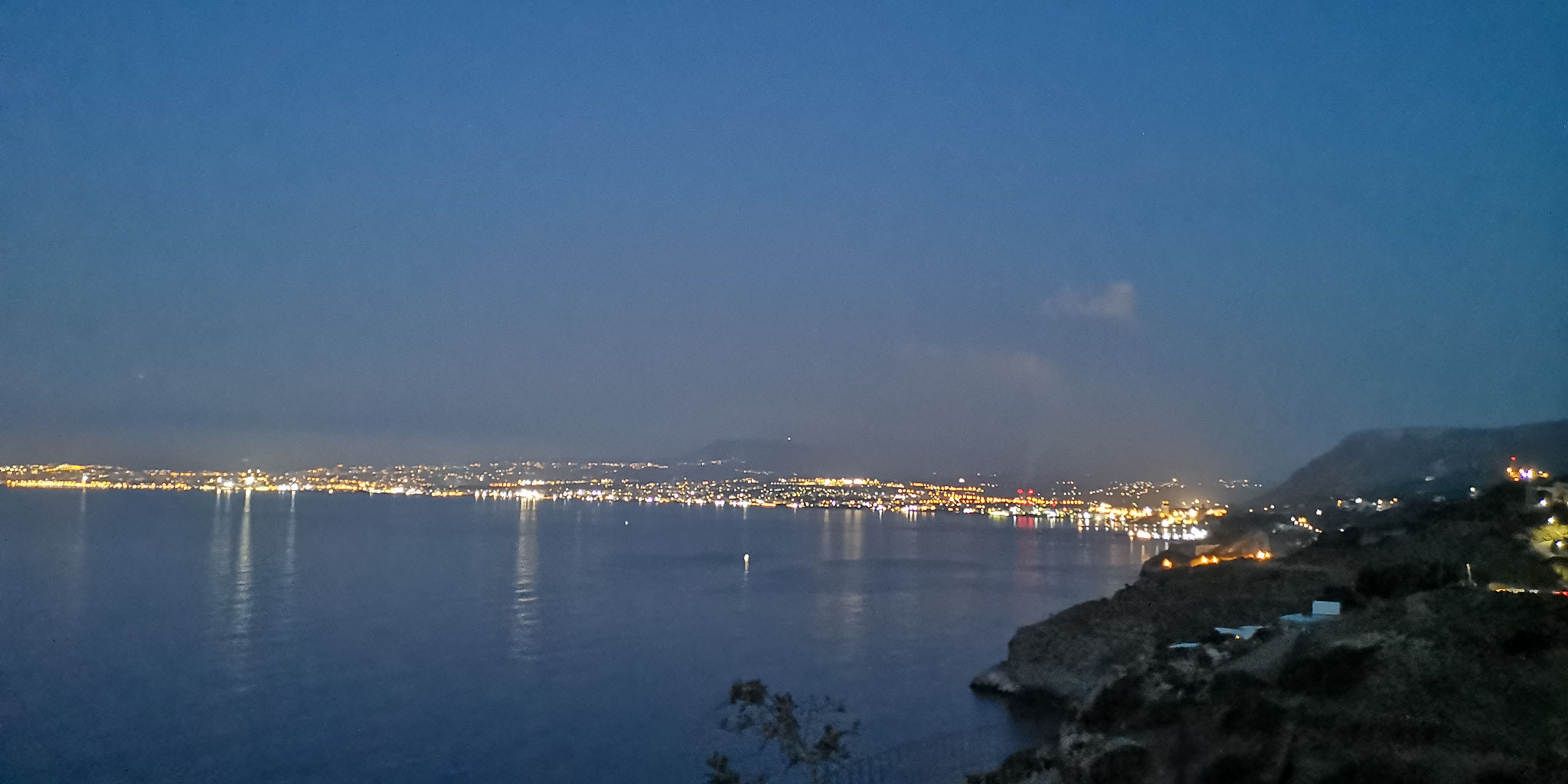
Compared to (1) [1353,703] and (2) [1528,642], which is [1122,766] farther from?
(2) [1528,642]

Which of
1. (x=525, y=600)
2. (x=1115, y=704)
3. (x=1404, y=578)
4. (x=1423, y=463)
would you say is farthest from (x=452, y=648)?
(x=1423, y=463)

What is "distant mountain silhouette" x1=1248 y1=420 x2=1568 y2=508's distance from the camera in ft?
301

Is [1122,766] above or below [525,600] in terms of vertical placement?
above

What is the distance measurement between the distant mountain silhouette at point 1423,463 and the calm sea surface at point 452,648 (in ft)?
119

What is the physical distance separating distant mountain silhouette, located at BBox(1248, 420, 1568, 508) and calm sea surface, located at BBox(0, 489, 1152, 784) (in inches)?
1431

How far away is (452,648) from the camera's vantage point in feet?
130

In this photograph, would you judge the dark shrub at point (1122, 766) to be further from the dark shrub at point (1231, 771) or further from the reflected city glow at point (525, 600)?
the reflected city glow at point (525, 600)

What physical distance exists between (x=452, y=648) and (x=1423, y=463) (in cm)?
12113

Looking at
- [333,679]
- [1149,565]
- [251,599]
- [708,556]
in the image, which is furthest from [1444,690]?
[708,556]

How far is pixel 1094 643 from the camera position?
35.3 metres

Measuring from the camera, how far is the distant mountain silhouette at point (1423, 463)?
301 ft

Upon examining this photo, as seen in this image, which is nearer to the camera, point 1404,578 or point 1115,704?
point 1115,704

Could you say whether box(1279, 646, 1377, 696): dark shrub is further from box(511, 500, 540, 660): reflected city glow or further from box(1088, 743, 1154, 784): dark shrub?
box(511, 500, 540, 660): reflected city glow

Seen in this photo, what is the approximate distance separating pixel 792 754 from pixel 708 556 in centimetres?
6911
